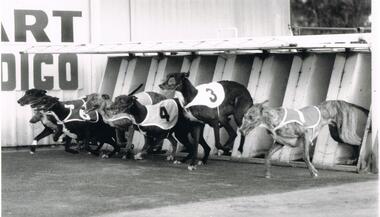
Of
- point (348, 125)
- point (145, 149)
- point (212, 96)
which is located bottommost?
point (145, 149)

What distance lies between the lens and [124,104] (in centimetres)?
1508

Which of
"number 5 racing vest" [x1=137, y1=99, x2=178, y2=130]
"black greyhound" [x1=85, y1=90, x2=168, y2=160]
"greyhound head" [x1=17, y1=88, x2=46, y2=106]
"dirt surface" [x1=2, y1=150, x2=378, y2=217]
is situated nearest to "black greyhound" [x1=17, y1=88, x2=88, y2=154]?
"greyhound head" [x1=17, y1=88, x2=46, y2=106]

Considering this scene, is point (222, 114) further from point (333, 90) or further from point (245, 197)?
point (245, 197)

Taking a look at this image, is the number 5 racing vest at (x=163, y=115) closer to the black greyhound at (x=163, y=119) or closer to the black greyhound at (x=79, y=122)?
the black greyhound at (x=163, y=119)

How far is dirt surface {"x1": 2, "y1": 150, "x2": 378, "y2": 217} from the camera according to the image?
1046 centimetres

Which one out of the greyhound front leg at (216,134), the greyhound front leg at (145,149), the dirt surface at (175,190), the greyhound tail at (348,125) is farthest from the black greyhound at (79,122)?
the greyhound tail at (348,125)

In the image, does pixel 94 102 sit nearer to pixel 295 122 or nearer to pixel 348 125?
pixel 295 122

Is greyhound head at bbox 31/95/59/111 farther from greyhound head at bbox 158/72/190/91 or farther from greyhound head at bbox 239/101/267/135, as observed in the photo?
greyhound head at bbox 239/101/267/135

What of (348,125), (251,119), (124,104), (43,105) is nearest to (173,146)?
(124,104)

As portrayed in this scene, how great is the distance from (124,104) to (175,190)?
3372 mm

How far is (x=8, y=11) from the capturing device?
17.9 meters

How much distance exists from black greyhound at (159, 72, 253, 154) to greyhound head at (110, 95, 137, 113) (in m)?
0.73

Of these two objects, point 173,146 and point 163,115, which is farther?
point 173,146

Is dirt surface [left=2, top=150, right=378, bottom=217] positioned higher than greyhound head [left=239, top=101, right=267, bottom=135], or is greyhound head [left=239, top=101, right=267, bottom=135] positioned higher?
greyhound head [left=239, top=101, right=267, bottom=135]
